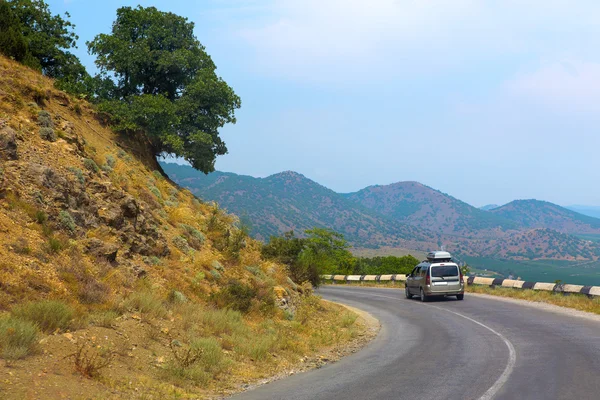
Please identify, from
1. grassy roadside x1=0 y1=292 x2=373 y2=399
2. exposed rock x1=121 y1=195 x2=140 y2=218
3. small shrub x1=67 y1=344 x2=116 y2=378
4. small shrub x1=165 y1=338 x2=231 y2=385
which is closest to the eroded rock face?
→ exposed rock x1=121 y1=195 x2=140 y2=218

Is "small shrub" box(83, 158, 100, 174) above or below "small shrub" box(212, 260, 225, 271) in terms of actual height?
above

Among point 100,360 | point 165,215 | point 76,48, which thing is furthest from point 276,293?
point 76,48

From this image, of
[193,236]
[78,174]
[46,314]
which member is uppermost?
[78,174]

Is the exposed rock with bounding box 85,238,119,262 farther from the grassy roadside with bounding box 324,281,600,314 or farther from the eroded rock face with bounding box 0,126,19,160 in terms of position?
the grassy roadside with bounding box 324,281,600,314

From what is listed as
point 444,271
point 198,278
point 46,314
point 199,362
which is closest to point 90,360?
point 46,314

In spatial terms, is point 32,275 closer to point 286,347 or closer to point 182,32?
point 286,347

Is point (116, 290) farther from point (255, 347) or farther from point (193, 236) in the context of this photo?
point (193, 236)

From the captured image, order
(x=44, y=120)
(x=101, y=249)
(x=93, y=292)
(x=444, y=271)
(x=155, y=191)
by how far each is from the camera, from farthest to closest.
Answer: (x=444, y=271) → (x=155, y=191) → (x=44, y=120) → (x=101, y=249) → (x=93, y=292)

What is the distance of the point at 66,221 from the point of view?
14.5 metres

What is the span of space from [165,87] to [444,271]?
19540 mm

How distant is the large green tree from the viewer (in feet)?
97.2

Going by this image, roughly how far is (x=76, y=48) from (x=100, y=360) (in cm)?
2651

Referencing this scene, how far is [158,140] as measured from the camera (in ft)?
104

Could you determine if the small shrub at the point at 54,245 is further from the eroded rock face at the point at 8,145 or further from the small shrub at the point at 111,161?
the small shrub at the point at 111,161
